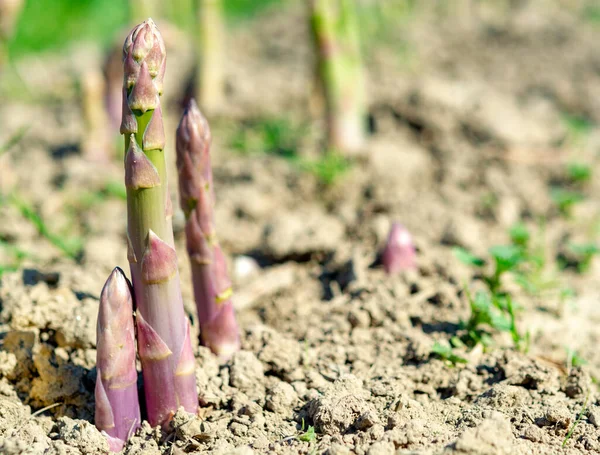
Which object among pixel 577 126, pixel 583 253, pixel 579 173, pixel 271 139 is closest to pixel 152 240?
pixel 583 253

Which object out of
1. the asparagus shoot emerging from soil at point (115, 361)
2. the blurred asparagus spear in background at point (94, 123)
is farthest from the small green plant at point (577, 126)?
the asparagus shoot emerging from soil at point (115, 361)

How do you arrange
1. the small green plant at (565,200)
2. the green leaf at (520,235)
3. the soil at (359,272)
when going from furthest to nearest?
the small green plant at (565,200), the green leaf at (520,235), the soil at (359,272)

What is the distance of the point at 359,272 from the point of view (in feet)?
11.3

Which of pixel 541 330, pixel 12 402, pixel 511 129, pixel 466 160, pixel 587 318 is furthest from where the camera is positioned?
pixel 511 129

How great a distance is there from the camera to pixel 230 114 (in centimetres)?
572

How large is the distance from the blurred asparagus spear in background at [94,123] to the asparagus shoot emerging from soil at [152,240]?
3.11 m

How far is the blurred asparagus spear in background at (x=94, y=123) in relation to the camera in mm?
5094

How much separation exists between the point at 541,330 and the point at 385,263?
0.78m

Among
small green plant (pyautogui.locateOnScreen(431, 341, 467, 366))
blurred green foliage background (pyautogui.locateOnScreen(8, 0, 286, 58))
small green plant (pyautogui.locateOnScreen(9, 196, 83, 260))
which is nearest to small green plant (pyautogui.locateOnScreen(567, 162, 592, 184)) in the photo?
small green plant (pyautogui.locateOnScreen(431, 341, 467, 366))

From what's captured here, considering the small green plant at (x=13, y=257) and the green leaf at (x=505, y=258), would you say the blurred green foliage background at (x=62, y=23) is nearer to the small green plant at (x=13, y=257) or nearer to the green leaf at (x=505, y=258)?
the small green plant at (x=13, y=257)

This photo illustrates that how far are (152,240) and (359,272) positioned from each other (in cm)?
148

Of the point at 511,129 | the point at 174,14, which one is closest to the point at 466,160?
the point at 511,129

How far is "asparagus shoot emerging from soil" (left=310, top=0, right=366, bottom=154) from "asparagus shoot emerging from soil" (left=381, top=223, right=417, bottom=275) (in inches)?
60.4

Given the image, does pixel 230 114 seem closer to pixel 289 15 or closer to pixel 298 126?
pixel 298 126
